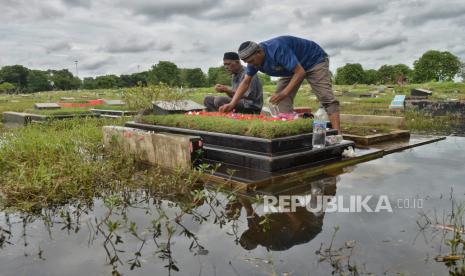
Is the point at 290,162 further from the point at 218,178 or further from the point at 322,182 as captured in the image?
the point at 218,178

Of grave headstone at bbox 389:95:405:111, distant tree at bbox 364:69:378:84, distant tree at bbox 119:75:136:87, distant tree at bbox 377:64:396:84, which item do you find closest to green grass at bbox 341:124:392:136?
grave headstone at bbox 389:95:405:111

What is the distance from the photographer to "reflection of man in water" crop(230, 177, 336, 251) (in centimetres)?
286

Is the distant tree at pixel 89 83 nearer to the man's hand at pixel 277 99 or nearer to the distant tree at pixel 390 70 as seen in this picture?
the distant tree at pixel 390 70

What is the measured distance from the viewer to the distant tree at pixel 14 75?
108 metres

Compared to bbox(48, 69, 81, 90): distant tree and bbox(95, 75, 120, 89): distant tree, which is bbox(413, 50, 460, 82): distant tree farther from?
bbox(48, 69, 81, 90): distant tree

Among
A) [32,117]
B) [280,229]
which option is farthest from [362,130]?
A: [32,117]

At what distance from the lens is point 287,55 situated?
550 centimetres

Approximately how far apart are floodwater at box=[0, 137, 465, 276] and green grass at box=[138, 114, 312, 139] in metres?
1.04

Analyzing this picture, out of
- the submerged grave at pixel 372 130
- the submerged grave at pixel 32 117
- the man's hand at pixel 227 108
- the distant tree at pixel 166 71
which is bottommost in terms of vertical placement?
the submerged grave at pixel 372 130

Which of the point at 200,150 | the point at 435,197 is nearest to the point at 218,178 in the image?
the point at 200,150

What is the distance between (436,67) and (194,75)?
55.1 metres

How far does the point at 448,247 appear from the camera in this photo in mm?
2695

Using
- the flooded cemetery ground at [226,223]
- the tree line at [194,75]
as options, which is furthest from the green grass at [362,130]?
the tree line at [194,75]

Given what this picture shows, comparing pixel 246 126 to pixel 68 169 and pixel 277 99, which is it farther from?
pixel 68 169
